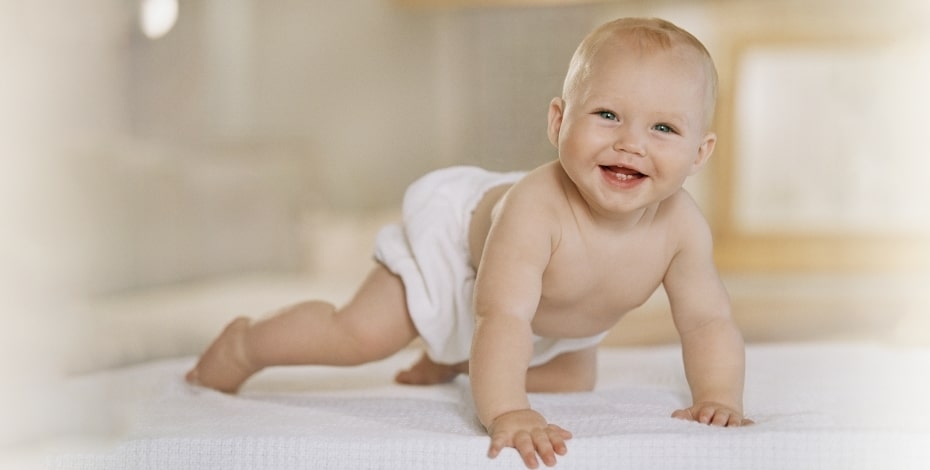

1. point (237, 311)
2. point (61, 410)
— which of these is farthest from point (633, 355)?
point (237, 311)

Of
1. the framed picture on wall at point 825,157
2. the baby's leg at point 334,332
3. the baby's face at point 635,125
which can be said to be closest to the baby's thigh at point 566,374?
the baby's leg at point 334,332

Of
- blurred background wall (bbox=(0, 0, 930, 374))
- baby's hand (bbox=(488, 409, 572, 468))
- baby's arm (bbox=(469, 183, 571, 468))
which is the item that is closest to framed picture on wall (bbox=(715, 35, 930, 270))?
blurred background wall (bbox=(0, 0, 930, 374))

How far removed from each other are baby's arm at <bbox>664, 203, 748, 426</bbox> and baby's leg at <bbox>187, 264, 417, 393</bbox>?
269mm

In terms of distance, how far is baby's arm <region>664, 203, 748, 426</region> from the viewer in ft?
2.98

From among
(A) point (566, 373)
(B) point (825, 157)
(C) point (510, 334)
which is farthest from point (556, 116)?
(B) point (825, 157)

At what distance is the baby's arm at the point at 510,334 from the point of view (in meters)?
0.79

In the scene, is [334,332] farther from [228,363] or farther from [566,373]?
[566,373]

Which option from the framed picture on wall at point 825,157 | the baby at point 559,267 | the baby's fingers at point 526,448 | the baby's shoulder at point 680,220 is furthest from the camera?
the framed picture on wall at point 825,157

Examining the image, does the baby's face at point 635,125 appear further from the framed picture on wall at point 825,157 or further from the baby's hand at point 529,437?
the framed picture on wall at point 825,157

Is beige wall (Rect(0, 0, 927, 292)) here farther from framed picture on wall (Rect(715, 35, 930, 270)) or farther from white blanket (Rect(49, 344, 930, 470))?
white blanket (Rect(49, 344, 930, 470))

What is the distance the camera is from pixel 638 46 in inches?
34.7

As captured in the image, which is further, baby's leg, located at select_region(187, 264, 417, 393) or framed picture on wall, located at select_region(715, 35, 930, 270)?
framed picture on wall, located at select_region(715, 35, 930, 270)

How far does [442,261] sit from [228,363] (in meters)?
0.25

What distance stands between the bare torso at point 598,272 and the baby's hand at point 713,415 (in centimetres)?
13
